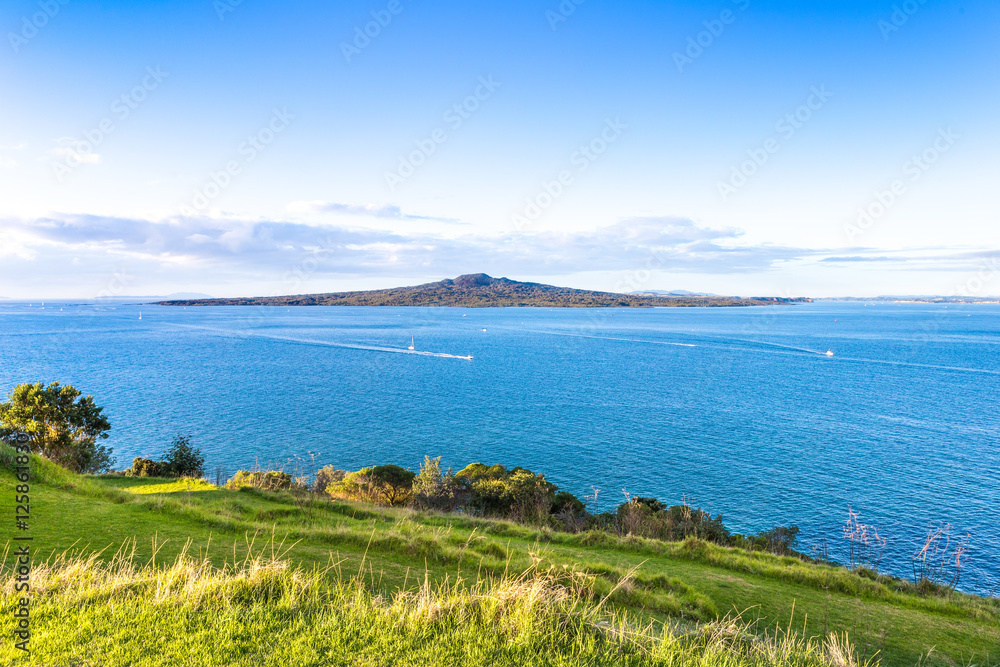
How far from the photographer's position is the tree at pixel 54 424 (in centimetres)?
2442

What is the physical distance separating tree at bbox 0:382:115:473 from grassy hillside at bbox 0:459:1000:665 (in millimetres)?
14699

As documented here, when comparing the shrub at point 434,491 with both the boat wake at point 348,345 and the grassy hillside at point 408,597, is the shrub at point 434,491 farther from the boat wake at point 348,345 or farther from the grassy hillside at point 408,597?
the boat wake at point 348,345

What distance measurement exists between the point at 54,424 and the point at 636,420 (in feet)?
133

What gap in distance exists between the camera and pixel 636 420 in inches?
1682

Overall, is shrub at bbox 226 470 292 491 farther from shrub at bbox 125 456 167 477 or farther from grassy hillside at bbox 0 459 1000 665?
grassy hillside at bbox 0 459 1000 665

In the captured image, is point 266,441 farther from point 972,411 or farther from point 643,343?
point 643,343

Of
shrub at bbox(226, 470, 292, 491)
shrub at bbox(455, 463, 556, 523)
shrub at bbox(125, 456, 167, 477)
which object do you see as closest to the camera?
shrub at bbox(226, 470, 292, 491)

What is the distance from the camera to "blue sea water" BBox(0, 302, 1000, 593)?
2741 centimetres

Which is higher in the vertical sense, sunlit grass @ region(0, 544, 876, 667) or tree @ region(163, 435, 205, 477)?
sunlit grass @ region(0, 544, 876, 667)

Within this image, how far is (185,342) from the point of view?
101000mm

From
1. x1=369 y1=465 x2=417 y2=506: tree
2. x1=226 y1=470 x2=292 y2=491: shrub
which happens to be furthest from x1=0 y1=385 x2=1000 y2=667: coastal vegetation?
x1=369 y1=465 x2=417 y2=506: tree

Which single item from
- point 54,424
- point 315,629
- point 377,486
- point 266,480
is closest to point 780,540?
point 377,486

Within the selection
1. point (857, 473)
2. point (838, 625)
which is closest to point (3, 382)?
point (838, 625)

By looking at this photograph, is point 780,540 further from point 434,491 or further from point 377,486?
point 377,486
